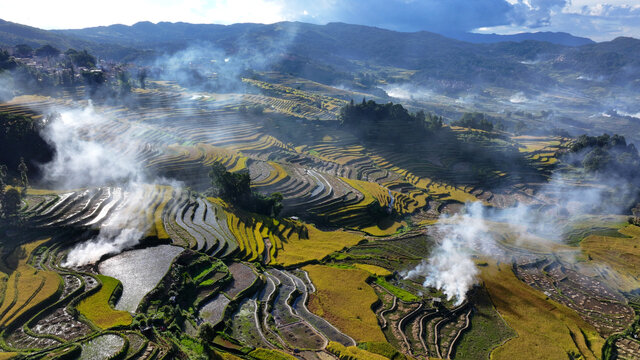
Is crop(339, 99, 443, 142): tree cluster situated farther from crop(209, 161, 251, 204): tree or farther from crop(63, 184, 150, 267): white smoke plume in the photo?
crop(63, 184, 150, 267): white smoke plume

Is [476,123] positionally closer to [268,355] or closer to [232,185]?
[232,185]

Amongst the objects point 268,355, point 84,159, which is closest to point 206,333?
point 268,355

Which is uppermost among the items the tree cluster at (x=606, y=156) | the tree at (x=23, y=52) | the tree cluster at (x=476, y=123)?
the tree at (x=23, y=52)

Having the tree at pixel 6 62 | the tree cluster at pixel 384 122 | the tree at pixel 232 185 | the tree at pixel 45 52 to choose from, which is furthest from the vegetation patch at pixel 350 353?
the tree at pixel 45 52

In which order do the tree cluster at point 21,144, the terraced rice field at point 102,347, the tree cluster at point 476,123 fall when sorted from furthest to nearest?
the tree cluster at point 476,123 < the tree cluster at point 21,144 < the terraced rice field at point 102,347

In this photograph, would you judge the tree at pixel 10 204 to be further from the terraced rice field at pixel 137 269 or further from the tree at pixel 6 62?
the tree at pixel 6 62

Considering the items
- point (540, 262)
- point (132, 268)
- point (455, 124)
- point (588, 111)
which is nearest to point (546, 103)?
point (588, 111)

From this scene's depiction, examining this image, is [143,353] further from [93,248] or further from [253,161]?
[253,161]
